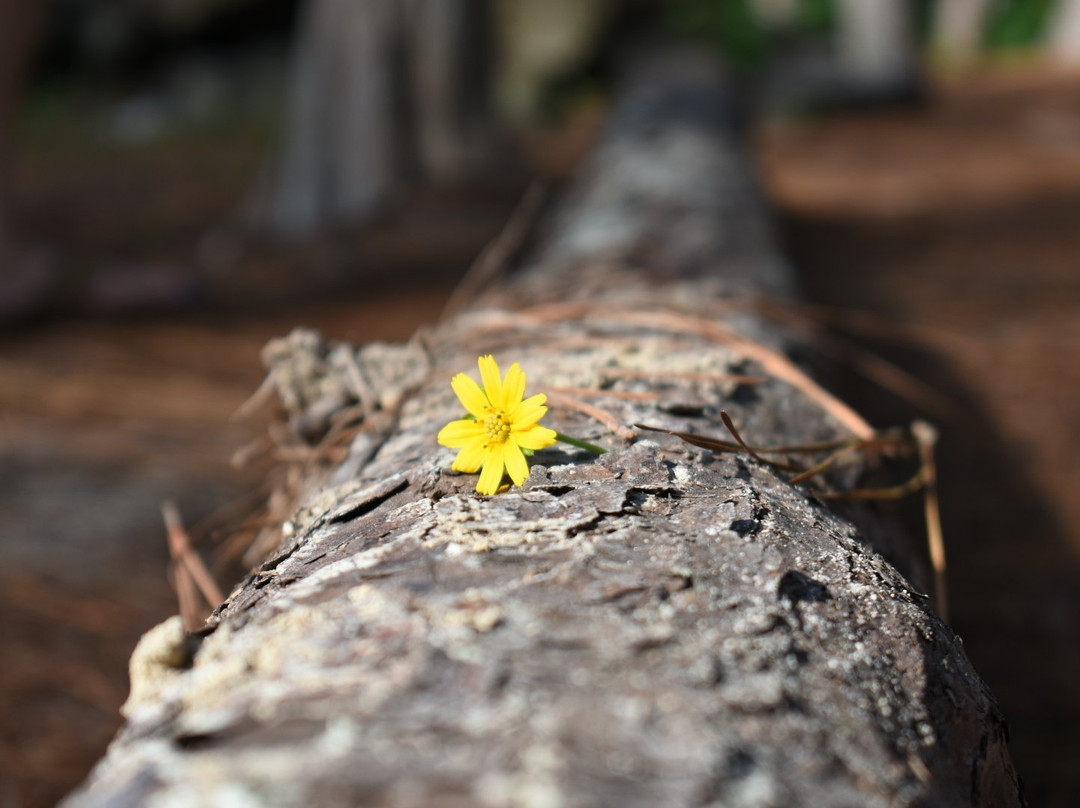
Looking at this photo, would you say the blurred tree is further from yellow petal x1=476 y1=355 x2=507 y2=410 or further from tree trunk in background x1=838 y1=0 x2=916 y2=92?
tree trunk in background x1=838 y1=0 x2=916 y2=92

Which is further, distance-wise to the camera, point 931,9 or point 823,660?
point 931,9

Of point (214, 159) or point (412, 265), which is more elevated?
point (214, 159)

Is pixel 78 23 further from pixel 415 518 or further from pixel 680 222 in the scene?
pixel 415 518

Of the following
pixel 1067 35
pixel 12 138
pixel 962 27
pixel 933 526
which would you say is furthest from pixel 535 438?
pixel 962 27

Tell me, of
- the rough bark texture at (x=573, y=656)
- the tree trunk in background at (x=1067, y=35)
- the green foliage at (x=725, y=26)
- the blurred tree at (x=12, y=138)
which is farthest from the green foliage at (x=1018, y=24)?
the rough bark texture at (x=573, y=656)

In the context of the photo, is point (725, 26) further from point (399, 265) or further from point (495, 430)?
point (495, 430)

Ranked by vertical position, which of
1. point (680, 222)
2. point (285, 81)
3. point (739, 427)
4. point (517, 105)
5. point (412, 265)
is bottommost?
point (739, 427)

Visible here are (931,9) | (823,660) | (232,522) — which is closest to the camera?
(823,660)

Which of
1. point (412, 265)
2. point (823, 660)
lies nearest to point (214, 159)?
point (412, 265)
